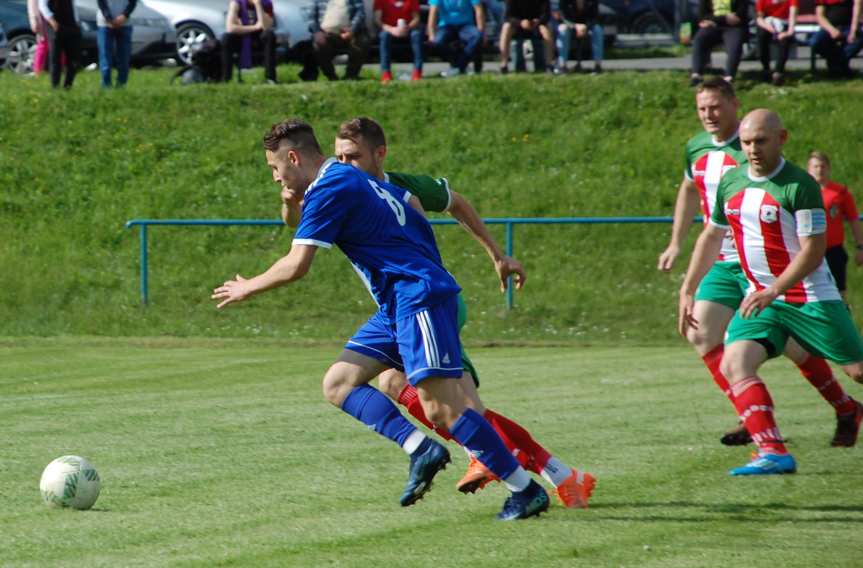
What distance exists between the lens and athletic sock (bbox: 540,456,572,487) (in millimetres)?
7211

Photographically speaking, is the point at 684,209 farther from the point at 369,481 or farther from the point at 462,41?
the point at 462,41

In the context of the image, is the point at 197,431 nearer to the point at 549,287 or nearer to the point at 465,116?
the point at 549,287

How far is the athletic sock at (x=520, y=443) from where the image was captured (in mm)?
7348

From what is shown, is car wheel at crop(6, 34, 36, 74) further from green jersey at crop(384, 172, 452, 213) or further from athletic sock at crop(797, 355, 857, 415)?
green jersey at crop(384, 172, 452, 213)

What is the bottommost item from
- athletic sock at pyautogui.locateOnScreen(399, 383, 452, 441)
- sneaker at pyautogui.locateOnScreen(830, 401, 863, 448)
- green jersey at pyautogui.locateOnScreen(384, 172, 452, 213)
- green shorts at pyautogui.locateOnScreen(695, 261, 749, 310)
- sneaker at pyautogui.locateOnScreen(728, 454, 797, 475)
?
sneaker at pyautogui.locateOnScreen(830, 401, 863, 448)

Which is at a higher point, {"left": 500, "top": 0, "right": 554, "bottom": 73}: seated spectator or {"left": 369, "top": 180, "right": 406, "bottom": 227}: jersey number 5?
{"left": 500, "top": 0, "right": 554, "bottom": 73}: seated spectator

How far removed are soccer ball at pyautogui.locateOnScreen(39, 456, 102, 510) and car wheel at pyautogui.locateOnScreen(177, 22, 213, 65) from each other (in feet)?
66.7

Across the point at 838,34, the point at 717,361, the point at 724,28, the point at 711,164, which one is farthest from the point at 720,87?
the point at 838,34

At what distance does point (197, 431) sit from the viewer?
9.84 m

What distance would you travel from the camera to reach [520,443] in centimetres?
741

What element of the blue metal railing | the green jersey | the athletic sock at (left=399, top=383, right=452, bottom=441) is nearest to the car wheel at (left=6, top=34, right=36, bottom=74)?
the blue metal railing

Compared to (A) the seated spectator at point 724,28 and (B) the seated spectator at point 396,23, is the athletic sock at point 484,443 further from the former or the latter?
(B) the seated spectator at point 396,23

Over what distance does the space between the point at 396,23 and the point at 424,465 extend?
17.4m

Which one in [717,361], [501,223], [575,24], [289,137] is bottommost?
[501,223]
